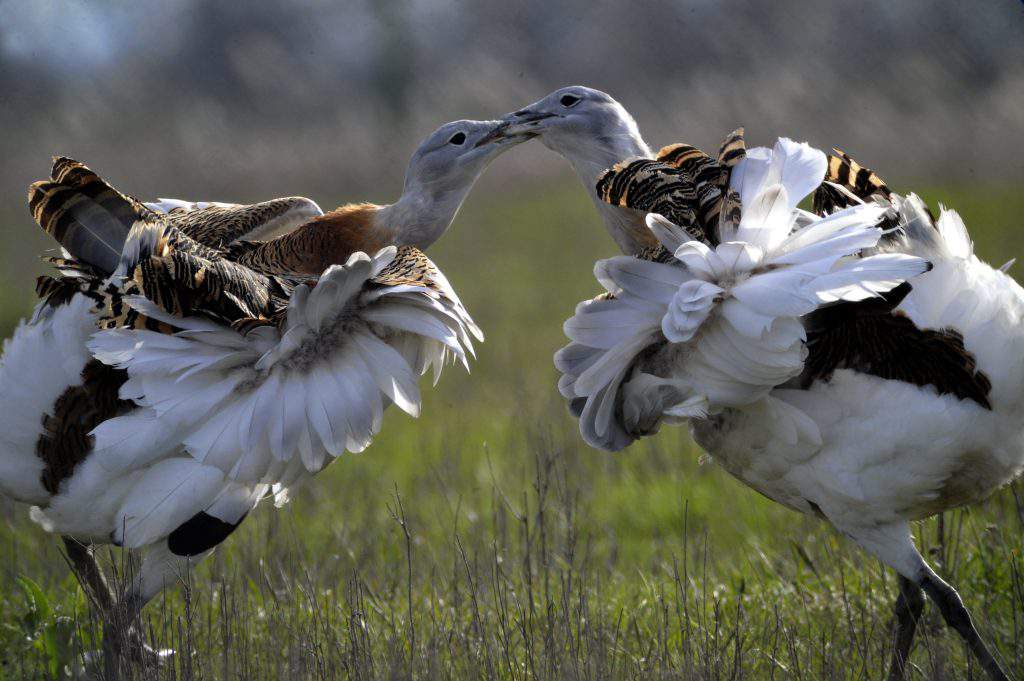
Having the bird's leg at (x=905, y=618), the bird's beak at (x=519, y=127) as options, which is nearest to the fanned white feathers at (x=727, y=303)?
the bird's leg at (x=905, y=618)

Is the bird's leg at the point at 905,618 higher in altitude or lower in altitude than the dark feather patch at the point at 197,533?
lower

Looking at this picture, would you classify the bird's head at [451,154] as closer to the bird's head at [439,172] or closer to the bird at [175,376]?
the bird's head at [439,172]

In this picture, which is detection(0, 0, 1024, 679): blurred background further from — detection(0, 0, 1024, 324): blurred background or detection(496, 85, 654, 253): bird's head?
detection(496, 85, 654, 253): bird's head

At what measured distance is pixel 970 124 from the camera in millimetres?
5602

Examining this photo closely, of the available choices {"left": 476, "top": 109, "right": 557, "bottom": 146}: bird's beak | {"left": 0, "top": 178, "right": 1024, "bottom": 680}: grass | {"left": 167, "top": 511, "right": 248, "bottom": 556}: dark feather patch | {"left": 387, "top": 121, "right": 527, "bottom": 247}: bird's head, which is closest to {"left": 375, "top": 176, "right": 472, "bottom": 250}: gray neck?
{"left": 387, "top": 121, "right": 527, "bottom": 247}: bird's head

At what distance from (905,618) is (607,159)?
180 cm

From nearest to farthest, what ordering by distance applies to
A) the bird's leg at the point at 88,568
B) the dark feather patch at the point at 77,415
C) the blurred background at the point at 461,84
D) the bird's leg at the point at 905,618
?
the bird's leg at the point at 905,618, the dark feather patch at the point at 77,415, the bird's leg at the point at 88,568, the blurred background at the point at 461,84

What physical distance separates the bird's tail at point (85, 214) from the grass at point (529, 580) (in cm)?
91

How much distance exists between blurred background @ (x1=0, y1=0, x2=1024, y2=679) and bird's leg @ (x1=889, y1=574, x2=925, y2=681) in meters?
0.10

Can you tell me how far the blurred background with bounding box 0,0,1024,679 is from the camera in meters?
3.45

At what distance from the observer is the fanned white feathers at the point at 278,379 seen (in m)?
3.10

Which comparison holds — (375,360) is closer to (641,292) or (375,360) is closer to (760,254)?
(641,292)

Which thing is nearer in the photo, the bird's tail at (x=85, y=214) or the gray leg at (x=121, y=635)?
the gray leg at (x=121, y=635)

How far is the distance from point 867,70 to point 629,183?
14.0 feet
